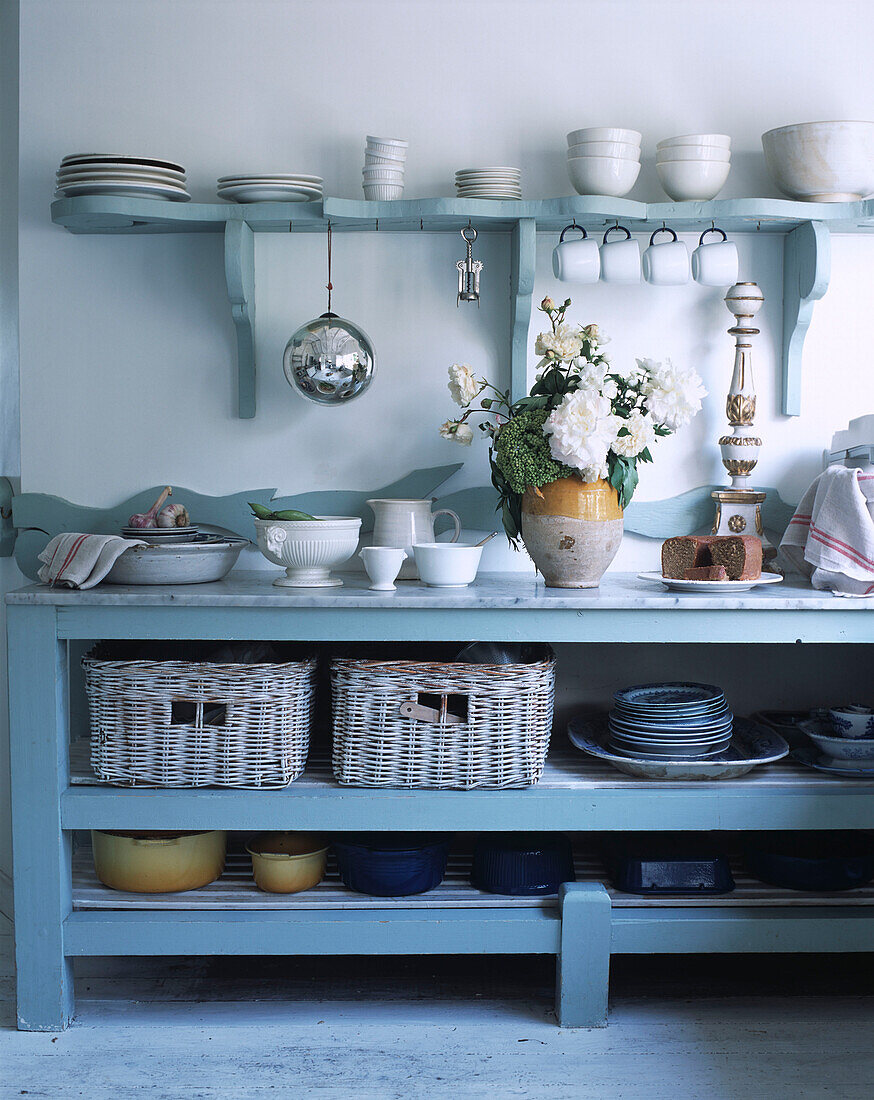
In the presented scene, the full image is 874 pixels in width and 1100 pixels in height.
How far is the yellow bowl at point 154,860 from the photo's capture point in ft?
6.94

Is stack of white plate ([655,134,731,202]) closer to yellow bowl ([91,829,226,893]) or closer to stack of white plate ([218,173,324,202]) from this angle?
stack of white plate ([218,173,324,202])

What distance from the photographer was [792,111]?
97.0 inches

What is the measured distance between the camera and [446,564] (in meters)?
2.09

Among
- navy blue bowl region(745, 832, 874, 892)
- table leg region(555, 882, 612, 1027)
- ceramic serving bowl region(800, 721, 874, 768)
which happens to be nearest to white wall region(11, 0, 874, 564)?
ceramic serving bowl region(800, 721, 874, 768)

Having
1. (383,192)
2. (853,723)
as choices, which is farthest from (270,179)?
(853,723)

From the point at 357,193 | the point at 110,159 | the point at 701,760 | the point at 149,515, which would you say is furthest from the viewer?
the point at 357,193

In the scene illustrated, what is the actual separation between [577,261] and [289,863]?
1.39 metres

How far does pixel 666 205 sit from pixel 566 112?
1.21 ft

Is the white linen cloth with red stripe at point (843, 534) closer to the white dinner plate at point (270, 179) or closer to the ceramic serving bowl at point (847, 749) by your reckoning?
the ceramic serving bowl at point (847, 749)

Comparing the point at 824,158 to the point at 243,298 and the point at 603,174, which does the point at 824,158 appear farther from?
the point at 243,298

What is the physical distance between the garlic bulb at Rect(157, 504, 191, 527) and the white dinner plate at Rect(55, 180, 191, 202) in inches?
26.2

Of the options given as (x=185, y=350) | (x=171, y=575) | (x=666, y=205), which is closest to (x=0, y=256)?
(x=185, y=350)

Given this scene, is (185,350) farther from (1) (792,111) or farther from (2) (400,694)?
(1) (792,111)

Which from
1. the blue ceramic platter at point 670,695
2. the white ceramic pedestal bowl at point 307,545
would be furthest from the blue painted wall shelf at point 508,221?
the blue ceramic platter at point 670,695
